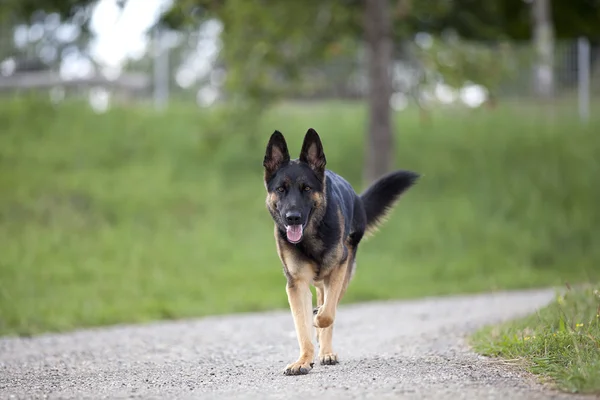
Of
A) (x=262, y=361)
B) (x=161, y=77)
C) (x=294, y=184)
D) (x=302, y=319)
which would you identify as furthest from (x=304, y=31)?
(x=302, y=319)

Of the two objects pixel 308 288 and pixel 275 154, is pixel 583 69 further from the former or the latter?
pixel 308 288

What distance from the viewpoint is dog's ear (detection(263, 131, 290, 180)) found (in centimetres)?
668

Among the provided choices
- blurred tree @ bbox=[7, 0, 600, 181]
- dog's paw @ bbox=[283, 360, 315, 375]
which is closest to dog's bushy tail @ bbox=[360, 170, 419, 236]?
dog's paw @ bbox=[283, 360, 315, 375]

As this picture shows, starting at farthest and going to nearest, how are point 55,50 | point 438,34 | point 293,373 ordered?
point 55,50 → point 438,34 → point 293,373

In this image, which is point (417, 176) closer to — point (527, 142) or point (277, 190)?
point (277, 190)

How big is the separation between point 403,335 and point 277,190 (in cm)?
302

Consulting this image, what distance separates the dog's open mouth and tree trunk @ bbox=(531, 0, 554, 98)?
16671 millimetres

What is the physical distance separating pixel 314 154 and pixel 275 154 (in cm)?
31

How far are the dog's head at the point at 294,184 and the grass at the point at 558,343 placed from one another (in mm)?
1858

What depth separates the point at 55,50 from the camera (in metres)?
23.2

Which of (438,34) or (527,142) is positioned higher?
(438,34)

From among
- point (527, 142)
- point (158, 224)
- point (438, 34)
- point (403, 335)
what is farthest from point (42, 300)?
Answer: point (527, 142)

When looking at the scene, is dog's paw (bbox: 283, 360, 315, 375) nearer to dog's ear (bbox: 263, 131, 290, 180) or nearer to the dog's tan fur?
the dog's tan fur

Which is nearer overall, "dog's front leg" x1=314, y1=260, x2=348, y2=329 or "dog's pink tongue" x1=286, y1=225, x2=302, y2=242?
"dog's pink tongue" x1=286, y1=225, x2=302, y2=242
